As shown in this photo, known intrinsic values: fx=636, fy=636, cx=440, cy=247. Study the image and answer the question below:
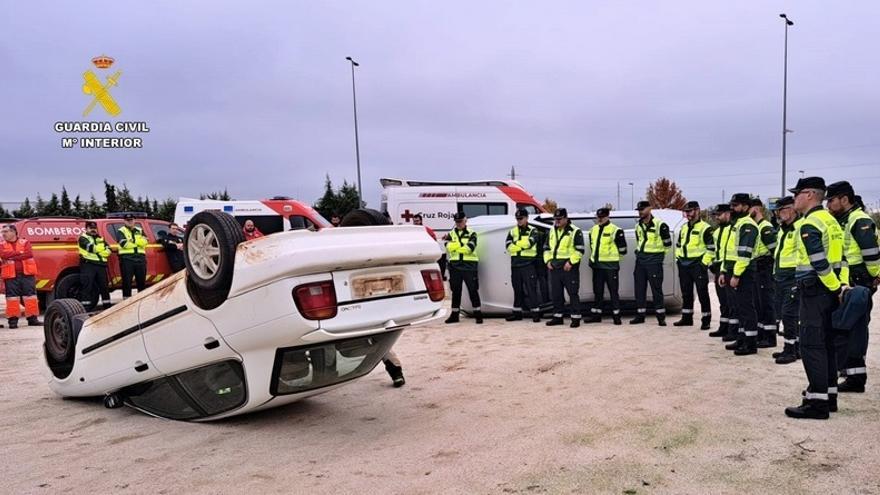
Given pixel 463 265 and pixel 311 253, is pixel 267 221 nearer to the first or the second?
pixel 463 265

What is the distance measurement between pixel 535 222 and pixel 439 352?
344 centimetres

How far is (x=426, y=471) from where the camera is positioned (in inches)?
142

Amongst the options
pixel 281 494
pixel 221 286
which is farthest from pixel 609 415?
pixel 221 286

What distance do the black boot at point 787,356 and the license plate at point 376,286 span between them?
4.31 metres

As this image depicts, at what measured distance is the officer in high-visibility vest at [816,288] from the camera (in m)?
4.35

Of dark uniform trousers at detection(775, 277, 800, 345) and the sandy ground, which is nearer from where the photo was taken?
the sandy ground

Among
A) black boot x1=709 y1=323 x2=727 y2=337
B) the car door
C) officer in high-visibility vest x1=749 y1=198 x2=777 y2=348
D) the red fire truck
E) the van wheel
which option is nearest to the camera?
the van wheel

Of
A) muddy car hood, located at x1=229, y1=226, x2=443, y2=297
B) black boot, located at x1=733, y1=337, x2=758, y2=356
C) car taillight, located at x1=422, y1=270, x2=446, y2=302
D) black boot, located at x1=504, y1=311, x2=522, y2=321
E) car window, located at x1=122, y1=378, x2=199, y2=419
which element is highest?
muddy car hood, located at x1=229, y1=226, x2=443, y2=297

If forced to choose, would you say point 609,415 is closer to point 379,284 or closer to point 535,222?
point 379,284

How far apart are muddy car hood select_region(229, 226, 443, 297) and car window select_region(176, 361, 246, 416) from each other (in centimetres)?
73

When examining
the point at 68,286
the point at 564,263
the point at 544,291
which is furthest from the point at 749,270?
the point at 68,286

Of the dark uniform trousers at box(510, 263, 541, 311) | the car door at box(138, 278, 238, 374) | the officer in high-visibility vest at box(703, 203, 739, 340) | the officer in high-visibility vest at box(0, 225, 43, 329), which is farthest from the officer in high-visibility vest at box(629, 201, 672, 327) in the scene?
the officer in high-visibility vest at box(0, 225, 43, 329)

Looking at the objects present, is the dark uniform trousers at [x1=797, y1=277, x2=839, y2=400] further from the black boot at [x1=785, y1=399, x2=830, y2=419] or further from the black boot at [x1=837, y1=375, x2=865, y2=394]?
the black boot at [x1=837, y1=375, x2=865, y2=394]

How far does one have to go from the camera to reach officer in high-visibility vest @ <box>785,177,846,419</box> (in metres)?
4.35
